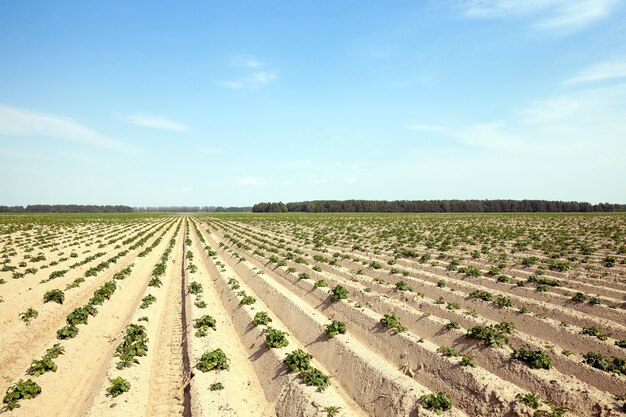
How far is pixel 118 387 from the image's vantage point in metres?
9.04

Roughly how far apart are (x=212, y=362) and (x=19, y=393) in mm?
4731

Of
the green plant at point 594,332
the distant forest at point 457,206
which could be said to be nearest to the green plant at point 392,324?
the green plant at point 594,332

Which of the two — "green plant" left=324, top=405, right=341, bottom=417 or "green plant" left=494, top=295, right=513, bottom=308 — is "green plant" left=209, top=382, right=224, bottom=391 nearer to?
"green plant" left=324, top=405, right=341, bottom=417

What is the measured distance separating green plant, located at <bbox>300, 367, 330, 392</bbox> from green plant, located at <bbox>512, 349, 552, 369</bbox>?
17.2 feet

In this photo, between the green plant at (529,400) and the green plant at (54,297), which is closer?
the green plant at (529,400)

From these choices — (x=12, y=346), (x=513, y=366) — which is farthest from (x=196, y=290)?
(x=513, y=366)

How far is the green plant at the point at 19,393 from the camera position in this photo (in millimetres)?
8617

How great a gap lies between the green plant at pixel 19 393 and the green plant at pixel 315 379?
275 inches

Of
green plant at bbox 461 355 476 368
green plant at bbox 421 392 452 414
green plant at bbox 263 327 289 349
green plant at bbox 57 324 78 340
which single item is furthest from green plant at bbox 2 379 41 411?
green plant at bbox 461 355 476 368

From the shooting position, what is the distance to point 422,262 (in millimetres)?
23797

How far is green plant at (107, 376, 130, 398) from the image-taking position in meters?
8.96

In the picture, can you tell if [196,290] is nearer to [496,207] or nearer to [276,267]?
[276,267]

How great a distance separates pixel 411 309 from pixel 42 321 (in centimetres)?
1495

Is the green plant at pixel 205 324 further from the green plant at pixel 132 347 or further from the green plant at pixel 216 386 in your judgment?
the green plant at pixel 216 386
